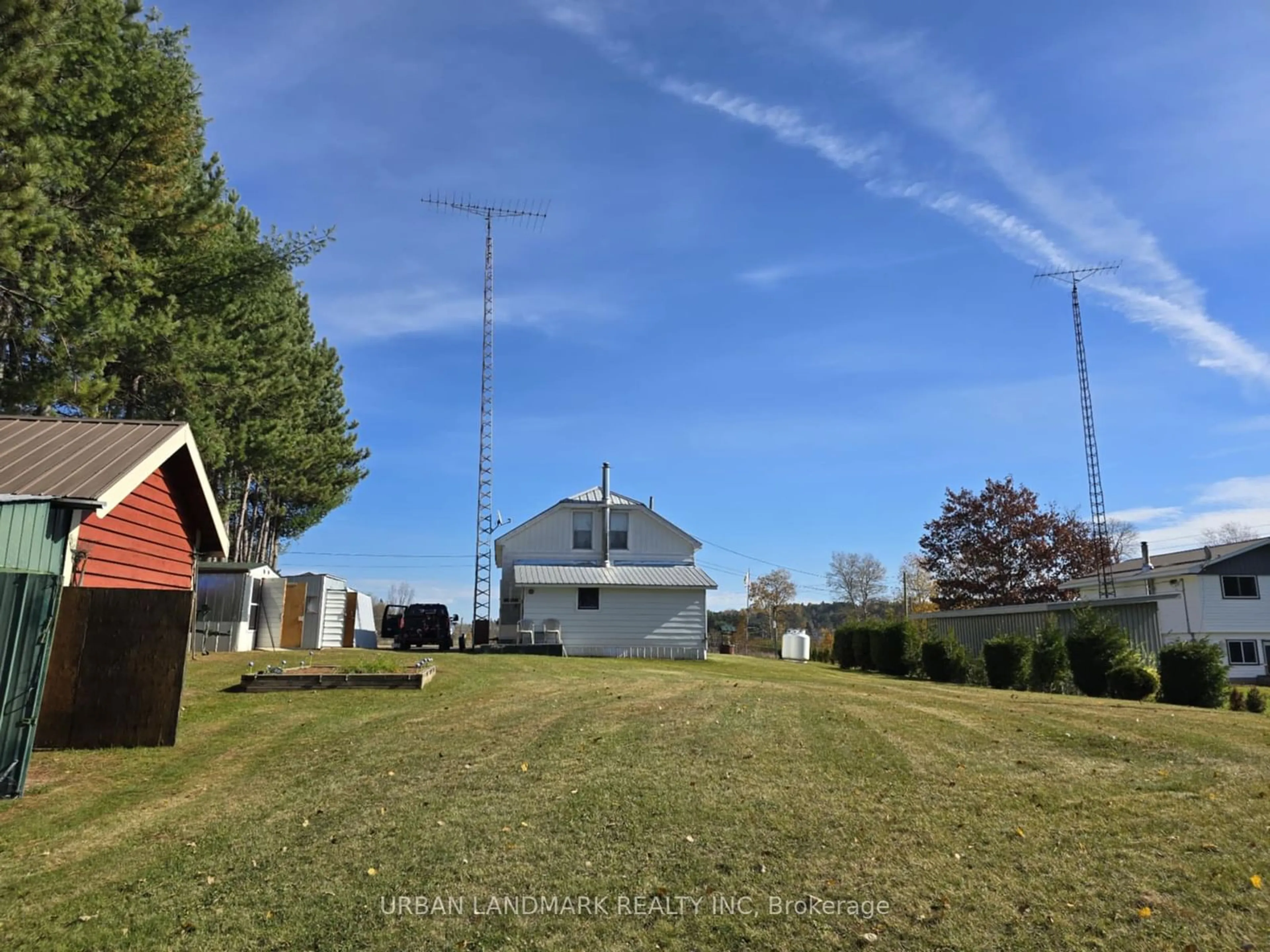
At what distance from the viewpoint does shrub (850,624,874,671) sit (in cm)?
2850

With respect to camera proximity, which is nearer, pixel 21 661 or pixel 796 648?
pixel 21 661

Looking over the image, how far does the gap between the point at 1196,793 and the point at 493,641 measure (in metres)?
28.0

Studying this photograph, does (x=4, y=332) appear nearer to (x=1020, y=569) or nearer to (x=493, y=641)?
(x=493, y=641)

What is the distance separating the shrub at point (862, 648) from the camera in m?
28.5

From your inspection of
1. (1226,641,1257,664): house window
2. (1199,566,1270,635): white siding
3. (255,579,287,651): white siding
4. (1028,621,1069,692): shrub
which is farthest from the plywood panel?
(1226,641,1257,664): house window

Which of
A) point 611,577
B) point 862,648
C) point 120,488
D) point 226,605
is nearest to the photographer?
point 120,488

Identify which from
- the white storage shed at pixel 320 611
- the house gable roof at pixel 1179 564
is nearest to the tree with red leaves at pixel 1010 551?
the house gable roof at pixel 1179 564

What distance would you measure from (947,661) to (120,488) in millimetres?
20135

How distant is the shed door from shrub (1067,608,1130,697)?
22417mm

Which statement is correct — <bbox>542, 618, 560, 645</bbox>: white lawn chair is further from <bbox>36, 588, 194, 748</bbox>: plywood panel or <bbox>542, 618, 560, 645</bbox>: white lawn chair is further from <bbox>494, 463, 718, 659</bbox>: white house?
<bbox>36, 588, 194, 748</bbox>: plywood panel

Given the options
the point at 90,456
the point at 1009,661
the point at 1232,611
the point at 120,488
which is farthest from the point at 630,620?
the point at 1232,611

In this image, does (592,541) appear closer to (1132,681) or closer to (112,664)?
(1132,681)

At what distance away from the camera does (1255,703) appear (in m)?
17.0

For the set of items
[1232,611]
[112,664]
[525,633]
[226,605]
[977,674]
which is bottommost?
[977,674]
